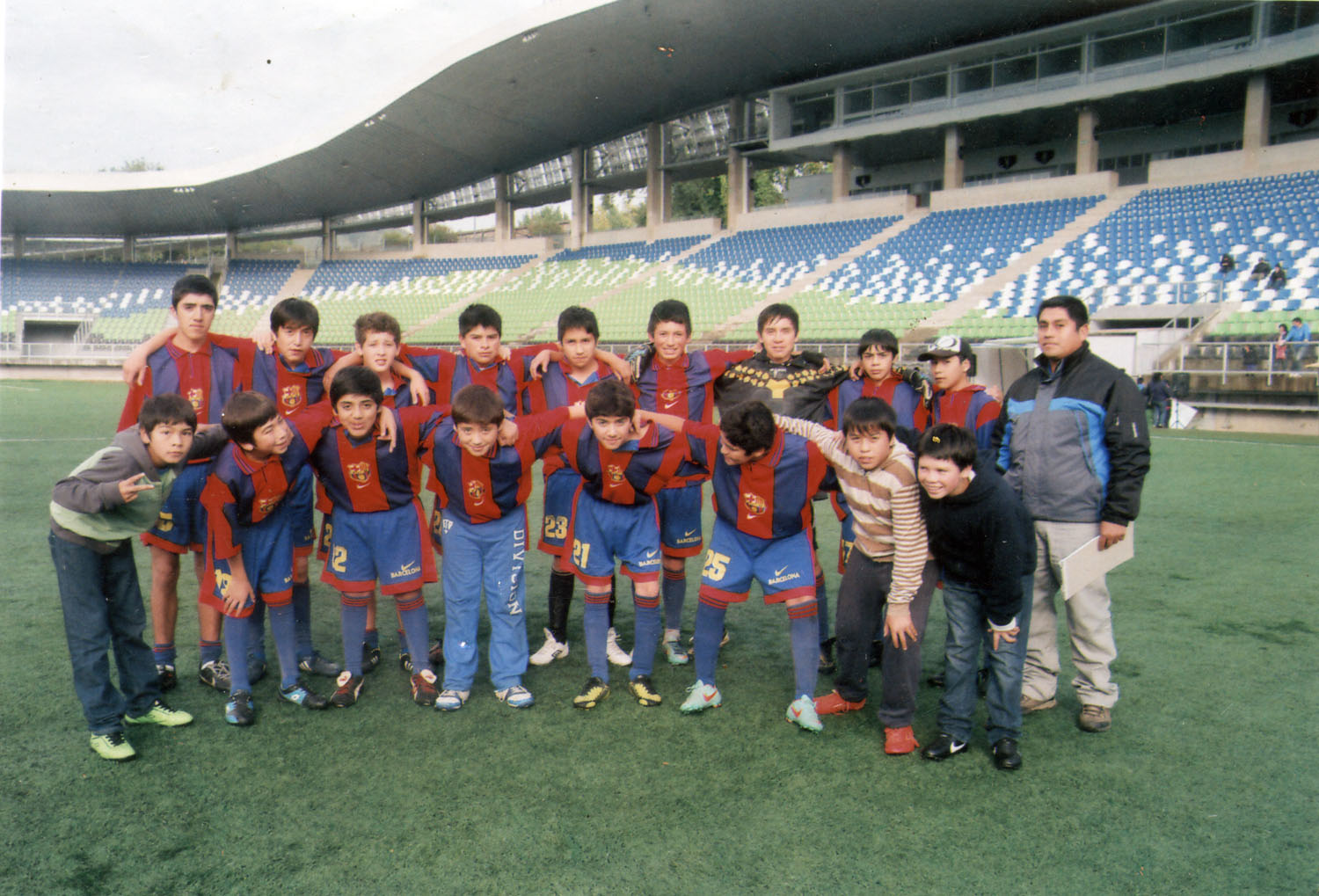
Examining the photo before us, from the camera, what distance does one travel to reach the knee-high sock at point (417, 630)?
382 cm

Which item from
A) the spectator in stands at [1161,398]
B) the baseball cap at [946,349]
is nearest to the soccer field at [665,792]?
the baseball cap at [946,349]

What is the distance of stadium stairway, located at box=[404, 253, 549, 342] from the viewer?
32125 millimetres

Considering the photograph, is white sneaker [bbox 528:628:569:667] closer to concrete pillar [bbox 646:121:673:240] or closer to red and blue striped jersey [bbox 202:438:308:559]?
red and blue striped jersey [bbox 202:438:308:559]

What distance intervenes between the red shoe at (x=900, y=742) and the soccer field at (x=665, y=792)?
0.35ft

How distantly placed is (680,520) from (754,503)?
0.72m

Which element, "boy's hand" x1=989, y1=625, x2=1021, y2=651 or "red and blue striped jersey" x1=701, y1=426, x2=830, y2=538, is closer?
"boy's hand" x1=989, y1=625, x2=1021, y2=651

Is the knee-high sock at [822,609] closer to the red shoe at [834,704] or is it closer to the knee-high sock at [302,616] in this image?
the red shoe at [834,704]

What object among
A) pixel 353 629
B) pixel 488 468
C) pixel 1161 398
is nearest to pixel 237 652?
pixel 353 629

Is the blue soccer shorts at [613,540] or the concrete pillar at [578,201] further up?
the concrete pillar at [578,201]

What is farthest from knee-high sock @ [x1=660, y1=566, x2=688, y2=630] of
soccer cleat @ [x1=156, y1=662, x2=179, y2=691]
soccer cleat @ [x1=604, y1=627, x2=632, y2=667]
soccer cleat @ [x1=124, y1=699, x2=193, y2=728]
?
soccer cleat @ [x1=156, y1=662, x2=179, y2=691]

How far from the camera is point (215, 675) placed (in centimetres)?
386

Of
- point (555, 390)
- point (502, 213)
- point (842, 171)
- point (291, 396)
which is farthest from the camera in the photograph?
point (502, 213)

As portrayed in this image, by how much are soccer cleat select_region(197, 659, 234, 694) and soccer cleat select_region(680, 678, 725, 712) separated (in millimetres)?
2120

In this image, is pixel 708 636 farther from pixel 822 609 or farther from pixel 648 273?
pixel 648 273
